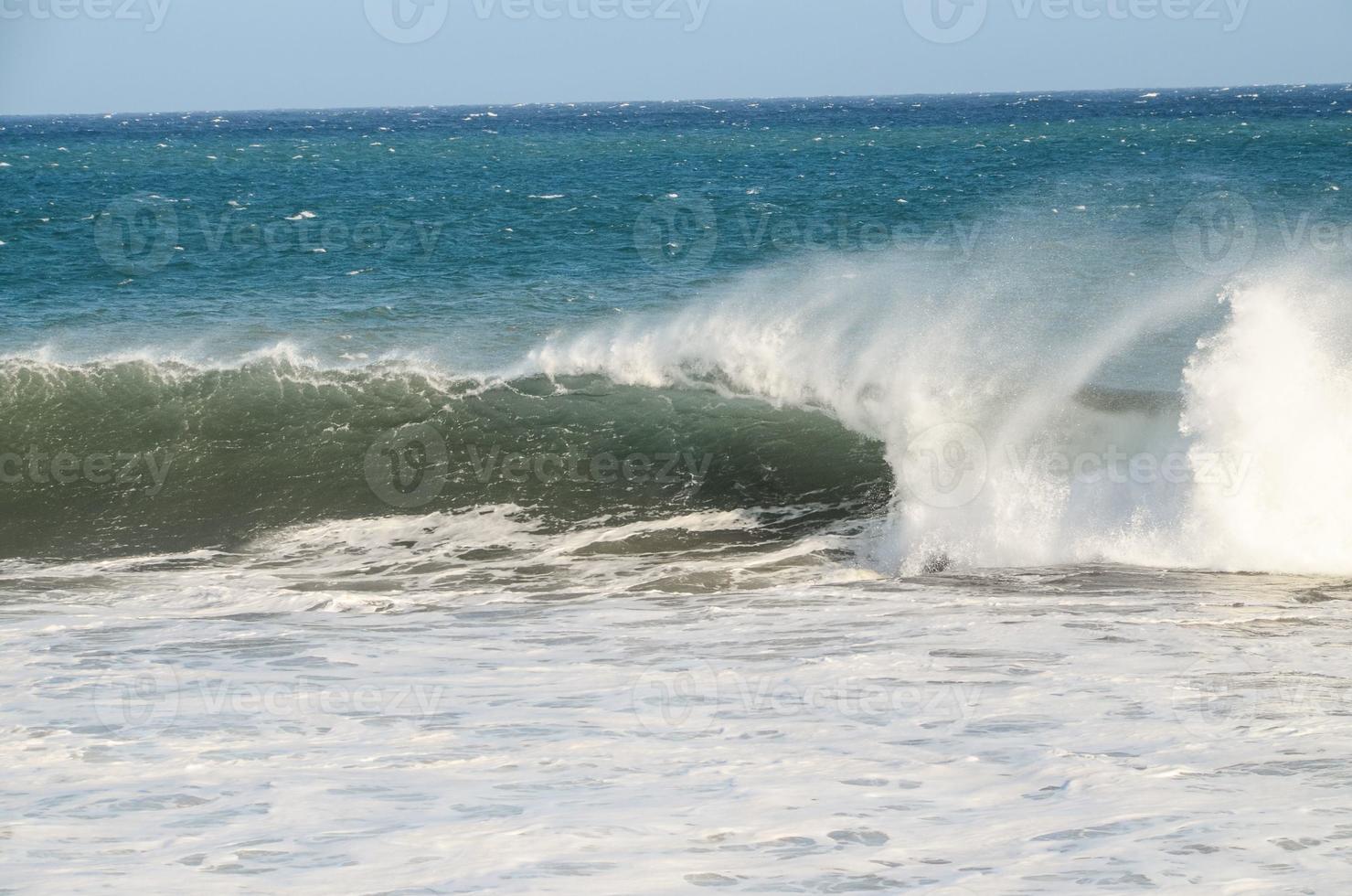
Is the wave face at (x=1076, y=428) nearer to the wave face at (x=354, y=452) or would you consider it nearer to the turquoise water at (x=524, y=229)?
the wave face at (x=354, y=452)

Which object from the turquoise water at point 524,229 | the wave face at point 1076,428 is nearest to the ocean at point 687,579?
the wave face at point 1076,428

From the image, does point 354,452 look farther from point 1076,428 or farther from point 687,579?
point 1076,428

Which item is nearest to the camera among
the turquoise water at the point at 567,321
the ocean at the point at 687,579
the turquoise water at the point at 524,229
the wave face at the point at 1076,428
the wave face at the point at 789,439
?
the ocean at the point at 687,579

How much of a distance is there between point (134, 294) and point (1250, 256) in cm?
1816

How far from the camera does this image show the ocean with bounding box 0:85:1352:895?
4512 mm

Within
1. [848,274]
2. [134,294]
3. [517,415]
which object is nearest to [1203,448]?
[517,415]

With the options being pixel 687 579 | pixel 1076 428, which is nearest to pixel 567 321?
pixel 1076 428

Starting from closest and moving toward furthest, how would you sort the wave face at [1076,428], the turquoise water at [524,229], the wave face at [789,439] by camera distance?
the wave face at [1076,428] → the wave face at [789,439] → the turquoise water at [524,229]

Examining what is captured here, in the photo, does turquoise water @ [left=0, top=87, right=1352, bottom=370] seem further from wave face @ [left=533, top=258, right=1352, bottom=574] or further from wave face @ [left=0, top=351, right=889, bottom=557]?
wave face @ [left=533, top=258, right=1352, bottom=574]

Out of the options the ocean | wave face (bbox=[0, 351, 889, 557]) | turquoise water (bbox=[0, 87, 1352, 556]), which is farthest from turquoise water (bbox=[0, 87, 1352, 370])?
wave face (bbox=[0, 351, 889, 557])

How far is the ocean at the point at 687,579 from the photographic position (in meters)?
4.51

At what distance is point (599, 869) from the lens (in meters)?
4.23

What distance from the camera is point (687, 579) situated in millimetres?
8602

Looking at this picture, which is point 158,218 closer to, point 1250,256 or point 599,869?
point 1250,256
